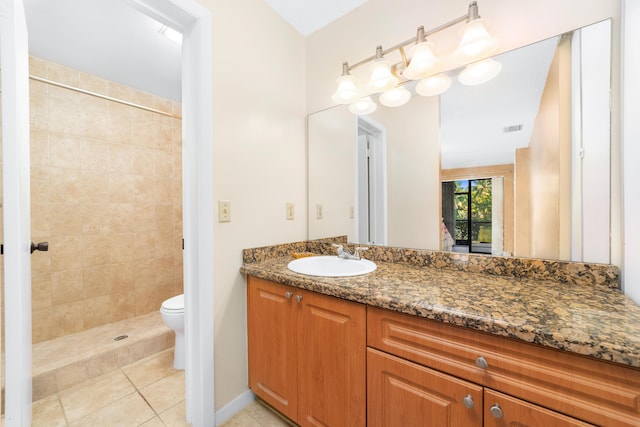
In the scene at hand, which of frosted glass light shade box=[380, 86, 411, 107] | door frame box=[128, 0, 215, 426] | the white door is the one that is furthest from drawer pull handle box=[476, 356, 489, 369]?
the white door

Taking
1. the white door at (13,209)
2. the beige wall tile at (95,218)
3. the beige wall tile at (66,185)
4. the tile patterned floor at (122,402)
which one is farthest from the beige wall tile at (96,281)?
the white door at (13,209)

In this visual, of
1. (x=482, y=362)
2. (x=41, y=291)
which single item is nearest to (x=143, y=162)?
(x=41, y=291)

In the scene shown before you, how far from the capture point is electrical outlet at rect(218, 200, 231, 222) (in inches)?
49.7

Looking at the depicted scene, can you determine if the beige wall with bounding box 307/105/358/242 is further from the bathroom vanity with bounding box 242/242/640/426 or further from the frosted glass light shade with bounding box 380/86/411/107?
the bathroom vanity with bounding box 242/242/640/426

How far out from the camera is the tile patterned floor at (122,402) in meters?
1.30

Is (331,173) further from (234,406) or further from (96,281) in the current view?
(96,281)

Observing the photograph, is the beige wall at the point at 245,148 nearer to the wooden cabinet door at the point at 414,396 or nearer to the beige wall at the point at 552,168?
the wooden cabinet door at the point at 414,396

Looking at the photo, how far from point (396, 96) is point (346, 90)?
0.29 metres

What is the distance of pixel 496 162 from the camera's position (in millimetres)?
1168

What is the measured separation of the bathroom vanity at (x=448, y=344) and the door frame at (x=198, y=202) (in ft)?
0.77

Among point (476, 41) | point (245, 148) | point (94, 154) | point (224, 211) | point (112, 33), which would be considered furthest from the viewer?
point (94, 154)

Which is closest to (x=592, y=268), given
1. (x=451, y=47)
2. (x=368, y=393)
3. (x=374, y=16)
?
(x=368, y=393)

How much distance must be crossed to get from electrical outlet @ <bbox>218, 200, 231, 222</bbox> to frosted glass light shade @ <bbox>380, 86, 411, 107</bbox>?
1040 millimetres

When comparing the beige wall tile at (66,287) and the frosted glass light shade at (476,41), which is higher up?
the frosted glass light shade at (476,41)
